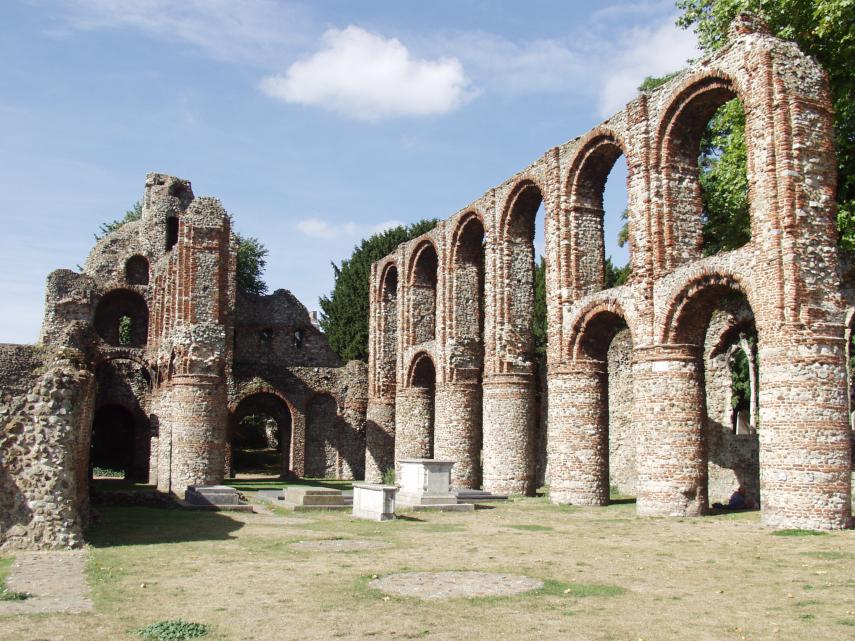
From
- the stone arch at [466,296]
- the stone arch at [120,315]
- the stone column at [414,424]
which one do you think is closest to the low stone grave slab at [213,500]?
the stone arch at [466,296]

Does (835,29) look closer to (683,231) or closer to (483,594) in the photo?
(683,231)

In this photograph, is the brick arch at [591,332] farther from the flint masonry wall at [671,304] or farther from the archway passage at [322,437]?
the archway passage at [322,437]

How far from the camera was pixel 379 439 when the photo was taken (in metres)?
31.5

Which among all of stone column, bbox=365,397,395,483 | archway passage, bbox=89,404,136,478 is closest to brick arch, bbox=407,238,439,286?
stone column, bbox=365,397,395,483

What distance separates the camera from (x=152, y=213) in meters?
37.4

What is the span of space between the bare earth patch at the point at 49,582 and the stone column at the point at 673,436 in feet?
35.0

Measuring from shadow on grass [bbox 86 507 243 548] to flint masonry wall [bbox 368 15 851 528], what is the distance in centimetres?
823

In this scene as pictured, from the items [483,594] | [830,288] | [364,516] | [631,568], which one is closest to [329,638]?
[483,594]

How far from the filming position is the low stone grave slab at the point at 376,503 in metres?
16.0

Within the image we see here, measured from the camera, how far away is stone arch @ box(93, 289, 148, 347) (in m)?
35.9

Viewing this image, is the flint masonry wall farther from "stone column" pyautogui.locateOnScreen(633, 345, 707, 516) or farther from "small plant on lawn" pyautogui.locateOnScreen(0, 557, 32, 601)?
"small plant on lawn" pyautogui.locateOnScreen(0, 557, 32, 601)

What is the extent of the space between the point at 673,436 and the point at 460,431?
31.2ft

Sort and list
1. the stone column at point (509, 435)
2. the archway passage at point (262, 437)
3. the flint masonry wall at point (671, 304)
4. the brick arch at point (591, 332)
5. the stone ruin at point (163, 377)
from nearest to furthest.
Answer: the stone ruin at point (163, 377) < the flint masonry wall at point (671, 304) < the brick arch at point (591, 332) < the stone column at point (509, 435) < the archway passage at point (262, 437)

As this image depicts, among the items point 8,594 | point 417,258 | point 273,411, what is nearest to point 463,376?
point 417,258
